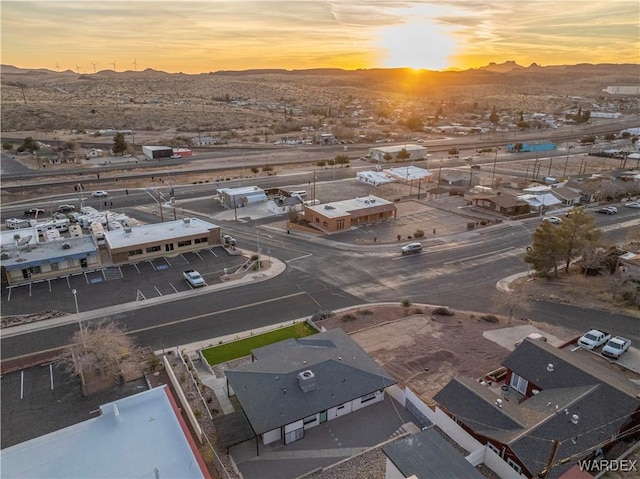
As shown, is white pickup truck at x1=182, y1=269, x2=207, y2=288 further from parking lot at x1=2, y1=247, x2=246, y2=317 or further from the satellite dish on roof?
the satellite dish on roof

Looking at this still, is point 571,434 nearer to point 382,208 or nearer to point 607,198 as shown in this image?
point 382,208

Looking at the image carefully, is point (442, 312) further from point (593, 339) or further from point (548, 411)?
point (548, 411)

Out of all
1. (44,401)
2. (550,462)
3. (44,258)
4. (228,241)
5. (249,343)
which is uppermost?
(550,462)

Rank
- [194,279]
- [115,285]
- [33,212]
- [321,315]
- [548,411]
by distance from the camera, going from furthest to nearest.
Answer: [33,212], [115,285], [194,279], [321,315], [548,411]

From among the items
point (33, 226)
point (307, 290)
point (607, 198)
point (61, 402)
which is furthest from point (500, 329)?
point (33, 226)

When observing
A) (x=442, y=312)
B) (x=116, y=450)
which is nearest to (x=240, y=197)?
(x=442, y=312)

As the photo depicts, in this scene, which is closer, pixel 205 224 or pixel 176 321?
pixel 176 321
